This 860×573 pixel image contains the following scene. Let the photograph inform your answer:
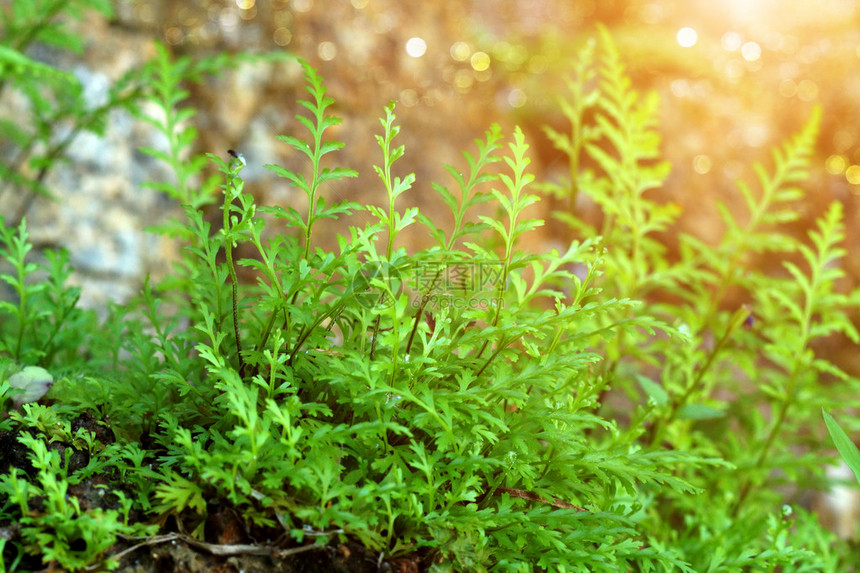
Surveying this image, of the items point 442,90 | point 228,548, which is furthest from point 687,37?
point 228,548

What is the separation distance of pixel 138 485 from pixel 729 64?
3.79 m

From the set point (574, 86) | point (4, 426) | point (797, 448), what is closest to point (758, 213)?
point (574, 86)

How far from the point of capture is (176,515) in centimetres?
95

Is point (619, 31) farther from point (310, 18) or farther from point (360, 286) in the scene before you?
point (360, 286)

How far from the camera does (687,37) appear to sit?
145 inches

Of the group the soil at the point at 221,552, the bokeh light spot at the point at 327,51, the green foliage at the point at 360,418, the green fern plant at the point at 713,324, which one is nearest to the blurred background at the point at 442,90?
the bokeh light spot at the point at 327,51

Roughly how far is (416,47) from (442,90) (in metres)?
0.27

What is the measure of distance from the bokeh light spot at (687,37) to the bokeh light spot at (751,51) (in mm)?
282

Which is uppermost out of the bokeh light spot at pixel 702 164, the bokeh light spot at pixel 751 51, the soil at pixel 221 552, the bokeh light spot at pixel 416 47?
the bokeh light spot at pixel 751 51

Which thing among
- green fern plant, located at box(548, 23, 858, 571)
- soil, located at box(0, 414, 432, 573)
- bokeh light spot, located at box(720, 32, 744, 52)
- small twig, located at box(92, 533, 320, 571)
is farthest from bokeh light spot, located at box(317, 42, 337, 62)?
small twig, located at box(92, 533, 320, 571)

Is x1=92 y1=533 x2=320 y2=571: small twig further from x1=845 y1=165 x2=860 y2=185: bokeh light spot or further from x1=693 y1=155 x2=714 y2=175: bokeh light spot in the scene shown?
x1=845 y1=165 x2=860 y2=185: bokeh light spot

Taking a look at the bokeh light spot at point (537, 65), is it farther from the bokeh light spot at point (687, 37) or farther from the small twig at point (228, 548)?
the small twig at point (228, 548)

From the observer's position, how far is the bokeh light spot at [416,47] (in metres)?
3.27

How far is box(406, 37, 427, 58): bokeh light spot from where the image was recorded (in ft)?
10.7
